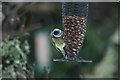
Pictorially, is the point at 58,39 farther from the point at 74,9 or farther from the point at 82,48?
the point at 82,48

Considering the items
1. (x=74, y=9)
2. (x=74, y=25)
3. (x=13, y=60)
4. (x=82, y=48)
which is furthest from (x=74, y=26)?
(x=82, y=48)

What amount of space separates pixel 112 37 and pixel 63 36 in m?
1.95

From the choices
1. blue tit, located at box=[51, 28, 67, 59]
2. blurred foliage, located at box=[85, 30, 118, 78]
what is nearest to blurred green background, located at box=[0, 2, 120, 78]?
blurred foliage, located at box=[85, 30, 118, 78]

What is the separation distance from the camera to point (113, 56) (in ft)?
10.3

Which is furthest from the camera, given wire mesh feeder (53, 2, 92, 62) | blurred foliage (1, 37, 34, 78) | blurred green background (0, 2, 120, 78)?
blurred green background (0, 2, 120, 78)

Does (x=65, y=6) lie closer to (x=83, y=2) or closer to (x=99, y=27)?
(x=83, y=2)

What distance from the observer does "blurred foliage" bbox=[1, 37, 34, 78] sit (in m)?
2.48

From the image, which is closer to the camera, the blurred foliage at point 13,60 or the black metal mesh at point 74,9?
the black metal mesh at point 74,9

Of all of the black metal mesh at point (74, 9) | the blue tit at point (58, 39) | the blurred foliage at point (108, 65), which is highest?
the black metal mesh at point (74, 9)

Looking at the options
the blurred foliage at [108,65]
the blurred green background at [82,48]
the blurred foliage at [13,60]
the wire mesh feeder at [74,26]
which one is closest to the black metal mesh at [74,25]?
the wire mesh feeder at [74,26]

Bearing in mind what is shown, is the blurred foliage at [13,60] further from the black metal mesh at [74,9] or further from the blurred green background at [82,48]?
the black metal mesh at [74,9]

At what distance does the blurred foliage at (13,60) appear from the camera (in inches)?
97.7

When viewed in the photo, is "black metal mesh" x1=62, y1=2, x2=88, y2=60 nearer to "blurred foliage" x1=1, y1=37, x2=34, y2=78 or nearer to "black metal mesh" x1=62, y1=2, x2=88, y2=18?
"black metal mesh" x1=62, y1=2, x2=88, y2=18

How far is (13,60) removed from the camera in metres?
2.58
